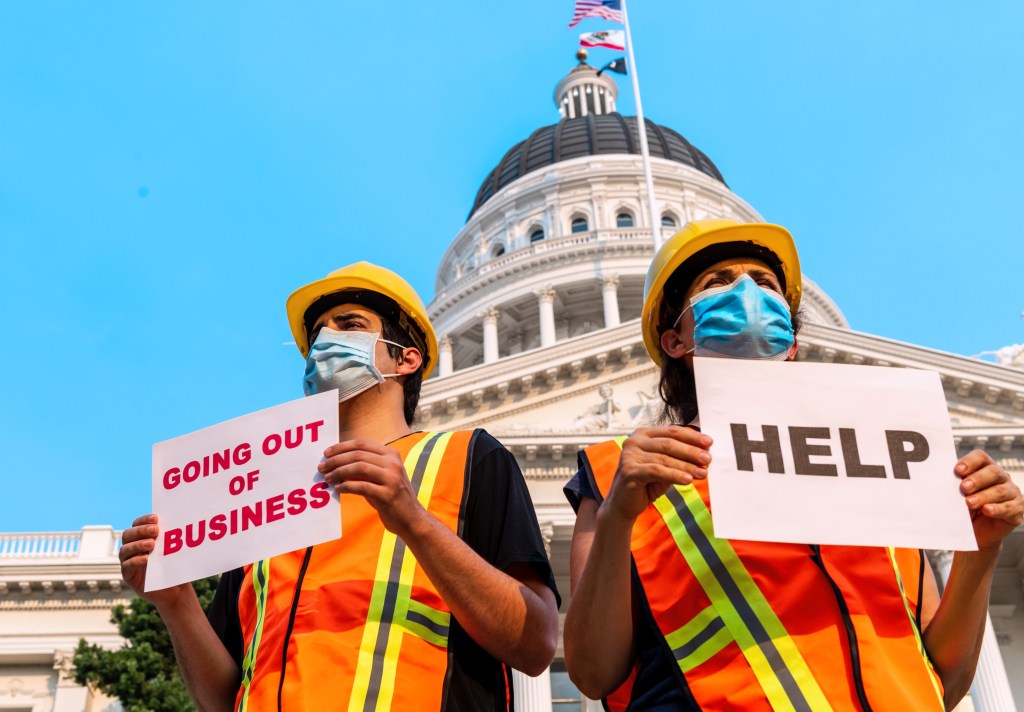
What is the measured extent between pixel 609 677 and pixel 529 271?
4826 centimetres

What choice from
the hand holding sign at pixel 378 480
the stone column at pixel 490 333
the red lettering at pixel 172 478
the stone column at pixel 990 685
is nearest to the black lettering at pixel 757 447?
the hand holding sign at pixel 378 480

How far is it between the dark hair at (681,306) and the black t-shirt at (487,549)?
1.89 feet

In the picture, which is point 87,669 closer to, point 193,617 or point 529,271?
point 193,617

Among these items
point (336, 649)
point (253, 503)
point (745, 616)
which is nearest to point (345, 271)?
point (253, 503)

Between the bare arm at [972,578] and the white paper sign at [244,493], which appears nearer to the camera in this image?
the bare arm at [972,578]

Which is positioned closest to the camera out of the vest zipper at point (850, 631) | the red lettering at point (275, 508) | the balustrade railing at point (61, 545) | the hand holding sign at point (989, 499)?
the vest zipper at point (850, 631)

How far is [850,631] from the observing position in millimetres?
2721

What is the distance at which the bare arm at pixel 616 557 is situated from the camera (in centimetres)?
270

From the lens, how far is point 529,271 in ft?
168

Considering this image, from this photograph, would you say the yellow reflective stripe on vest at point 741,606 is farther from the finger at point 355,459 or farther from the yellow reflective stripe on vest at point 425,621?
the finger at point 355,459

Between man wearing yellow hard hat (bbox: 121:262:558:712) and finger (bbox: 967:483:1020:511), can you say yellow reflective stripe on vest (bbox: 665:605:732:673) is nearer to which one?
man wearing yellow hard hat (bbox: 121:262:558:712)

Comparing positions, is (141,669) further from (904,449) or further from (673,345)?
(904,449)

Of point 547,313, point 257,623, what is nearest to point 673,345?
point 257,623

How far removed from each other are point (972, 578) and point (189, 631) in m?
A: 2.15
